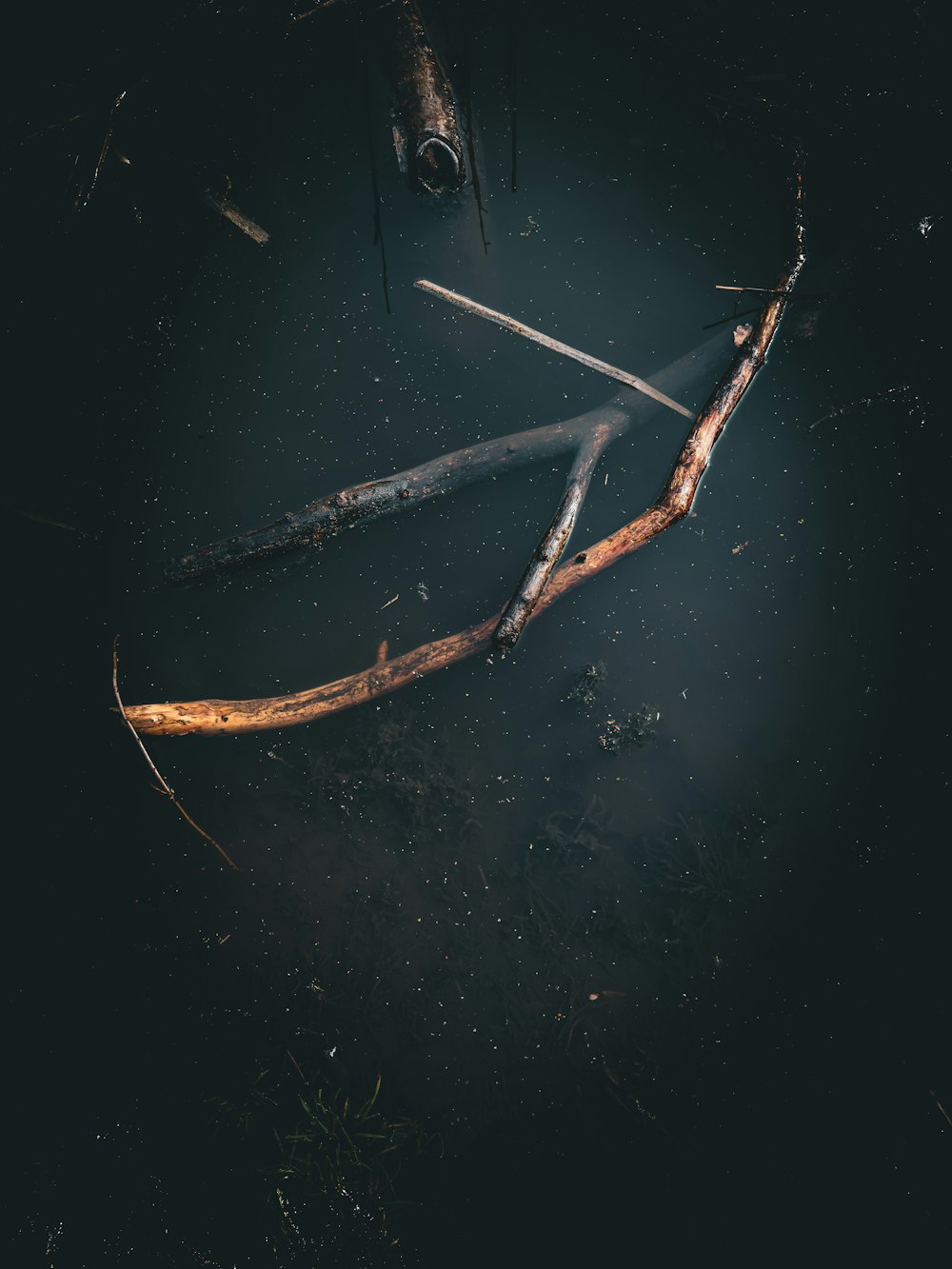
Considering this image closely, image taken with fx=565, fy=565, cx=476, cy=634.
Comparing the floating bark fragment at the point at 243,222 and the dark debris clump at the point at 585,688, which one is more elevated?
the floating bark fragment at the point at 243,222

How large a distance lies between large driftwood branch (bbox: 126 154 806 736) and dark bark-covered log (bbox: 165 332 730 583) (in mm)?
234

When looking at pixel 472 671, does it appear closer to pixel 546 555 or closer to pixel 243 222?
pixel 546 555

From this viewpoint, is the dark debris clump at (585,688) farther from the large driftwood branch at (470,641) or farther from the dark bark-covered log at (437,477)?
the dark bark-covered log at (437,477)

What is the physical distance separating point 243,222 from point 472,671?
271cm

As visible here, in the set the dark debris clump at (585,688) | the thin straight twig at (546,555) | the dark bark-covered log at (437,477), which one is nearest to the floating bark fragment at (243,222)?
→ the dark bark-covered log at (437,477)

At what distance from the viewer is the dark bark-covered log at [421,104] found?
286 cm

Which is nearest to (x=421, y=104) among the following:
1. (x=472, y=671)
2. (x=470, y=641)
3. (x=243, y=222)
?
(x=243, y=222)

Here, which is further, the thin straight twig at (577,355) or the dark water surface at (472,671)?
the thin straight twig at (577,355)

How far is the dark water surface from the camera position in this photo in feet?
8.28

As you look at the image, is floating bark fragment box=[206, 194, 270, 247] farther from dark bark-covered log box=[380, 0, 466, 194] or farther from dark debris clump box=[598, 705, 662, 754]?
dark debris clump box=[598, 705, 662, 754]

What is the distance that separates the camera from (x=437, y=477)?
2.75 meters

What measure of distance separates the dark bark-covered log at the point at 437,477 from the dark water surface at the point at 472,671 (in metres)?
0.08

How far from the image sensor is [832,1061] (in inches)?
100.0

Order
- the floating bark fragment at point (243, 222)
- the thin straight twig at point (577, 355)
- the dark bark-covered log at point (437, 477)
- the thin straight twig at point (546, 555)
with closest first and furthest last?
1. the thin straight twig at point (546, 555)
2. the dark bark-covered log at point (437, 477)
3. the thin straight twig at point (577, 355)
4. the floating bark fragment at point (243, 222)
